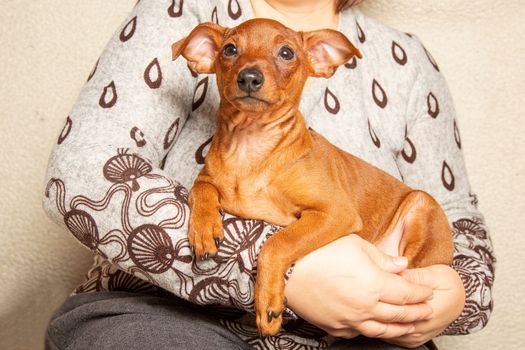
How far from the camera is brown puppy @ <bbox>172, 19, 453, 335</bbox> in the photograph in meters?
1.65

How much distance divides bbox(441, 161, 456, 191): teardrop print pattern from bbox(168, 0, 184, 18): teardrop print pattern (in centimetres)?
98

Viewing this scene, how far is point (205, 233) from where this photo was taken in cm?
159

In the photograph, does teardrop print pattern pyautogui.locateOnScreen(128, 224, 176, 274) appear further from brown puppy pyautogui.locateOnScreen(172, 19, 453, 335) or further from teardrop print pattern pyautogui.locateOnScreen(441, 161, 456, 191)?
teardrop print pattern pyautogui.locateOnScreen(441, 161, 456, 191)

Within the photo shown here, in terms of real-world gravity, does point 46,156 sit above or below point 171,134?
below

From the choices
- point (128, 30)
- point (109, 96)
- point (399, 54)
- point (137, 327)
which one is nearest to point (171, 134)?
Result: point (109, 96)

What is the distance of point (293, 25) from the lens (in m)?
2.27

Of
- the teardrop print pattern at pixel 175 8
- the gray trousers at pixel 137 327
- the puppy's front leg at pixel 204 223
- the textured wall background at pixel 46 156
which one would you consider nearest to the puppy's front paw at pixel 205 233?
the puppy's front leg at pixel 204 223

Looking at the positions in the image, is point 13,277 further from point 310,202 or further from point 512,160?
point 512,160

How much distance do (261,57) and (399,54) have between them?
795 mm

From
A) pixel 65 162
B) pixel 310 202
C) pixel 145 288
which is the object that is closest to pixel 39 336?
pixel 145 288

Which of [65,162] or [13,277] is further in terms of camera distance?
[13,277]

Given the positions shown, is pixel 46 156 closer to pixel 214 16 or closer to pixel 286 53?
pixel 214 16

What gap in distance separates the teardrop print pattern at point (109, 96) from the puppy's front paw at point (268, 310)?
656 millimetres

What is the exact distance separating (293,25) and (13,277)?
1.45 meters
